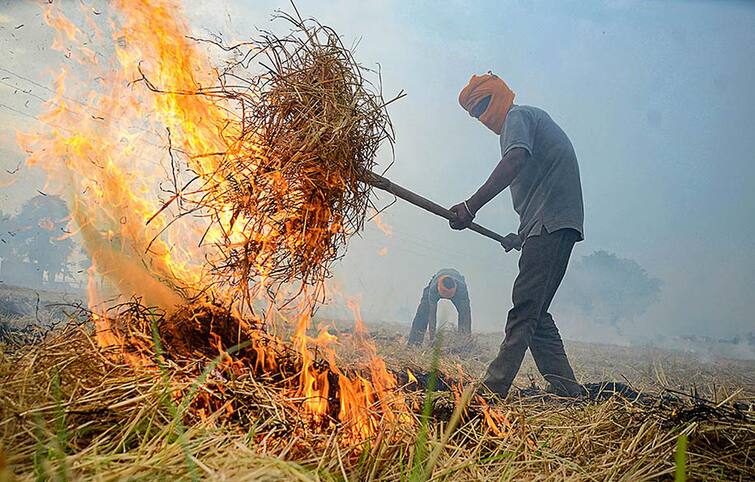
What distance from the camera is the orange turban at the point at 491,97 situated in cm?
416

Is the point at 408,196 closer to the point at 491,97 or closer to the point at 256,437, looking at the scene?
the point at 491,97

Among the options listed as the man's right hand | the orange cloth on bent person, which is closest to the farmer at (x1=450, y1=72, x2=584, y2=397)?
the man's right hand

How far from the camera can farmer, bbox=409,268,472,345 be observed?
7.97m

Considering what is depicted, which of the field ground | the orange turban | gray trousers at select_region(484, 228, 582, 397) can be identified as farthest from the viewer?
the orange turban

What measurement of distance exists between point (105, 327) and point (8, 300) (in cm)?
698

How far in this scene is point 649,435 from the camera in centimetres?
172

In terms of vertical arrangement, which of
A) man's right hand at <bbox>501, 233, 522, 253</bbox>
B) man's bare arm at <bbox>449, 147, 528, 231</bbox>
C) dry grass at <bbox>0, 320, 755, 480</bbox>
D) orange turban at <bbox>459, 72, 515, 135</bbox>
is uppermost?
orange turban at <bbox>459, 72, 515, 135</bbox>

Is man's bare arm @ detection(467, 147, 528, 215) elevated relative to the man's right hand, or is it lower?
elevated

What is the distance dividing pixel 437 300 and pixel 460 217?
478 centimetres

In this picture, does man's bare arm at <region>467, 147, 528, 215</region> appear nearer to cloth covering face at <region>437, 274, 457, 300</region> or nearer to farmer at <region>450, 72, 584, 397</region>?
farmer at <region>450, 72, 584, 397</region>

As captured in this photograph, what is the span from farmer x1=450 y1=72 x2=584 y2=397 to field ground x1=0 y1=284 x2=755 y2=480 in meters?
1.16

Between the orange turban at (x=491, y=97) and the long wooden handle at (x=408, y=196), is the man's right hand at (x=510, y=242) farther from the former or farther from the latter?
the orange turban at (x=491, y=97)

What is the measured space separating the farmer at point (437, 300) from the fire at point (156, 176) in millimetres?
5159

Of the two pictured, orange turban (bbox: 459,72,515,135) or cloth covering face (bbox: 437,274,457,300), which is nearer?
orange turban (bbox: 459,72,515,135)
